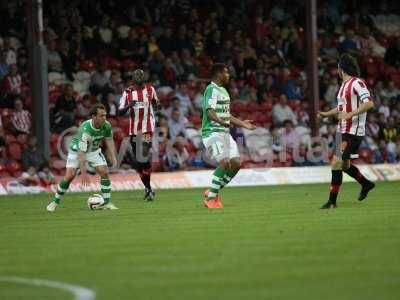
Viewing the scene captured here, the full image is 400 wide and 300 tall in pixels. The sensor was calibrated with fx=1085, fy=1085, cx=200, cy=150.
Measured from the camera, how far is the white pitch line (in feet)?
26.8

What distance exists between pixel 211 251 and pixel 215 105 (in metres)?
6.31

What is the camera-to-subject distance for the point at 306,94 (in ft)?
103

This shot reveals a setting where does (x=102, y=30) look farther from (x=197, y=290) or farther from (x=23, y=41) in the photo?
(x=197, y=290)

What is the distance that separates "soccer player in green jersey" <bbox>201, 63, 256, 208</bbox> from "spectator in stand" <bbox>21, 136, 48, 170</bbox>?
869 centimetres

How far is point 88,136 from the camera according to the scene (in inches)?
687

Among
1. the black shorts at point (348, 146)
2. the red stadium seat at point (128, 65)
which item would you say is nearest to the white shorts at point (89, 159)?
the black shorts at point (348, 146)

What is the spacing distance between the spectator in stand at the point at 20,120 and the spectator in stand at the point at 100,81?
194cm

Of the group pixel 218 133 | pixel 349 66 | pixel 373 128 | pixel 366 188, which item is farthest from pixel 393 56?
pixel 349 66

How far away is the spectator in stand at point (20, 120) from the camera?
2615cm

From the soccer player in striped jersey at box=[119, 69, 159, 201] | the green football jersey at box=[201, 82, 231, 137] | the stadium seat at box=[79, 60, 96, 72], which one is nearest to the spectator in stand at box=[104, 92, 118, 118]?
the stadium seat at box=[79, 60, 96, 72]

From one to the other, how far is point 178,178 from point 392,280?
56.7 feet

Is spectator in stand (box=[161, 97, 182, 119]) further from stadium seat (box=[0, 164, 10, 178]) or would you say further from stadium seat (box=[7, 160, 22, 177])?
stadium seat (box=[0, 164, 10, 178])

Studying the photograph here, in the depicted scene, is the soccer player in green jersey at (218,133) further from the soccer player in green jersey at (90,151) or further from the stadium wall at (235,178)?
the stadium wall at (235,178)

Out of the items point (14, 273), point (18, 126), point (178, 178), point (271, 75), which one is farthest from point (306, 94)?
point (14, 273)
